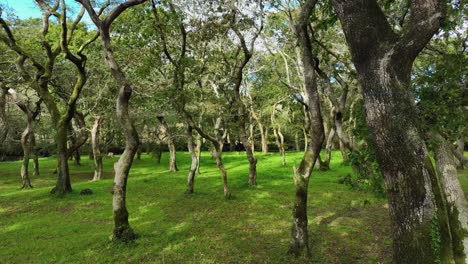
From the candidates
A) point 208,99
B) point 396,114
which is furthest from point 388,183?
point 208,99

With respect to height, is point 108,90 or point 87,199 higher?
point 108,90

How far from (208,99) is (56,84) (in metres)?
13.3

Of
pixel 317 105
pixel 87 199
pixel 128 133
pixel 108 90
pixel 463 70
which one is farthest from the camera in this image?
pixel 108 90

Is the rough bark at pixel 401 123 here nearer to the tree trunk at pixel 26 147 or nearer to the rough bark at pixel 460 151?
the rough bark at pixel 460 151

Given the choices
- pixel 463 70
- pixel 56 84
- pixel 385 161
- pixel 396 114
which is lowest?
pixel 385 161

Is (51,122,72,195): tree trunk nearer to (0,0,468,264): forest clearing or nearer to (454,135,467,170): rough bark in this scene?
(0,0,468,264): forest clearing

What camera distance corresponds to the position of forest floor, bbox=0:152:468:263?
31.3 ft

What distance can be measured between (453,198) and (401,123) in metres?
4.27

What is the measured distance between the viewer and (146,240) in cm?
1085

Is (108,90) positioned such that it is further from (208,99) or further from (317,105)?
(317,105)

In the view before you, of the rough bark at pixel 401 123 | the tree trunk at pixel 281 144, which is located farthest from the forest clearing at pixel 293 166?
the tree trunk at pixel 281 144

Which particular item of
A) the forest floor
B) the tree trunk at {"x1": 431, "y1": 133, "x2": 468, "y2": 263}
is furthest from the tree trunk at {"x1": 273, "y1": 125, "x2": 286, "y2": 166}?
the tree trunk at {"x1": 431, "y1": 133, "x2": 468, "y2": 263}

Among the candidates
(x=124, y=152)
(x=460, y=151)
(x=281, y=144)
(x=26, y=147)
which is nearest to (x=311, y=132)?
(x=124, y=152)

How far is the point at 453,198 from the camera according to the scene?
7.43 m
